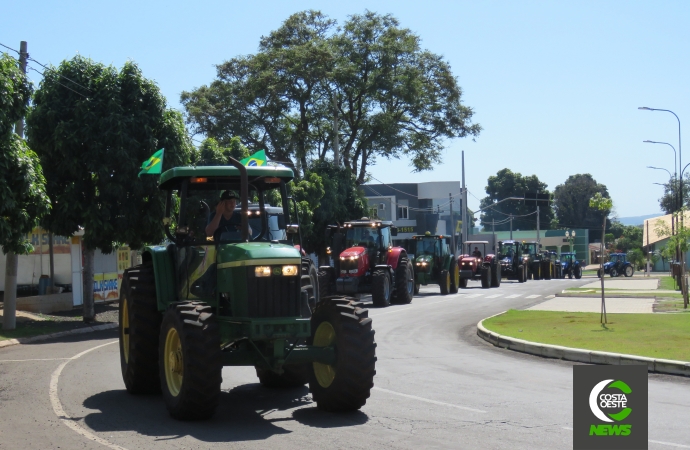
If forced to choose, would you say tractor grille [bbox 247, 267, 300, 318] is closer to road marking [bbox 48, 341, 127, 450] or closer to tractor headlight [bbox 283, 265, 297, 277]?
tractor headlight [bbox 283, 265, 297, 277]

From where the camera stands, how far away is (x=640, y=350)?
14180mm

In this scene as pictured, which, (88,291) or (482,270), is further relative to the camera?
(482,270)

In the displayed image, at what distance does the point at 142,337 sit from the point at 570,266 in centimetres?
5846

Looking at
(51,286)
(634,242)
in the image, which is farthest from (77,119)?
(634,242)

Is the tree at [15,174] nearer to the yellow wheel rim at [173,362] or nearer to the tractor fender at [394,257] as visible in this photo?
the yellow wheel rim at [173,362]

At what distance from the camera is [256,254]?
30.0 feet

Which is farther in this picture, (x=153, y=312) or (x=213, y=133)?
(x=213, y=133)

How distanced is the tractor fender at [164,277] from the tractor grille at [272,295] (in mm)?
1964

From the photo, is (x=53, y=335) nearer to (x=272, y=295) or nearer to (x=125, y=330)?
(x=125, y=330)

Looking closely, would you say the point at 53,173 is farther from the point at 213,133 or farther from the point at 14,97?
the point at 213,133

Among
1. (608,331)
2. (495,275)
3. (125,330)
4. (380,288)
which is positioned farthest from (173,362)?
(495,275)

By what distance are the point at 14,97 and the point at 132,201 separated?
5.52 metres

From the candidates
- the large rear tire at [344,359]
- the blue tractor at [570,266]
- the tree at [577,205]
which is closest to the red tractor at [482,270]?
the blue tractor at [570,266]

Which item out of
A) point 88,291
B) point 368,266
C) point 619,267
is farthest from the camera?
point 619,267
